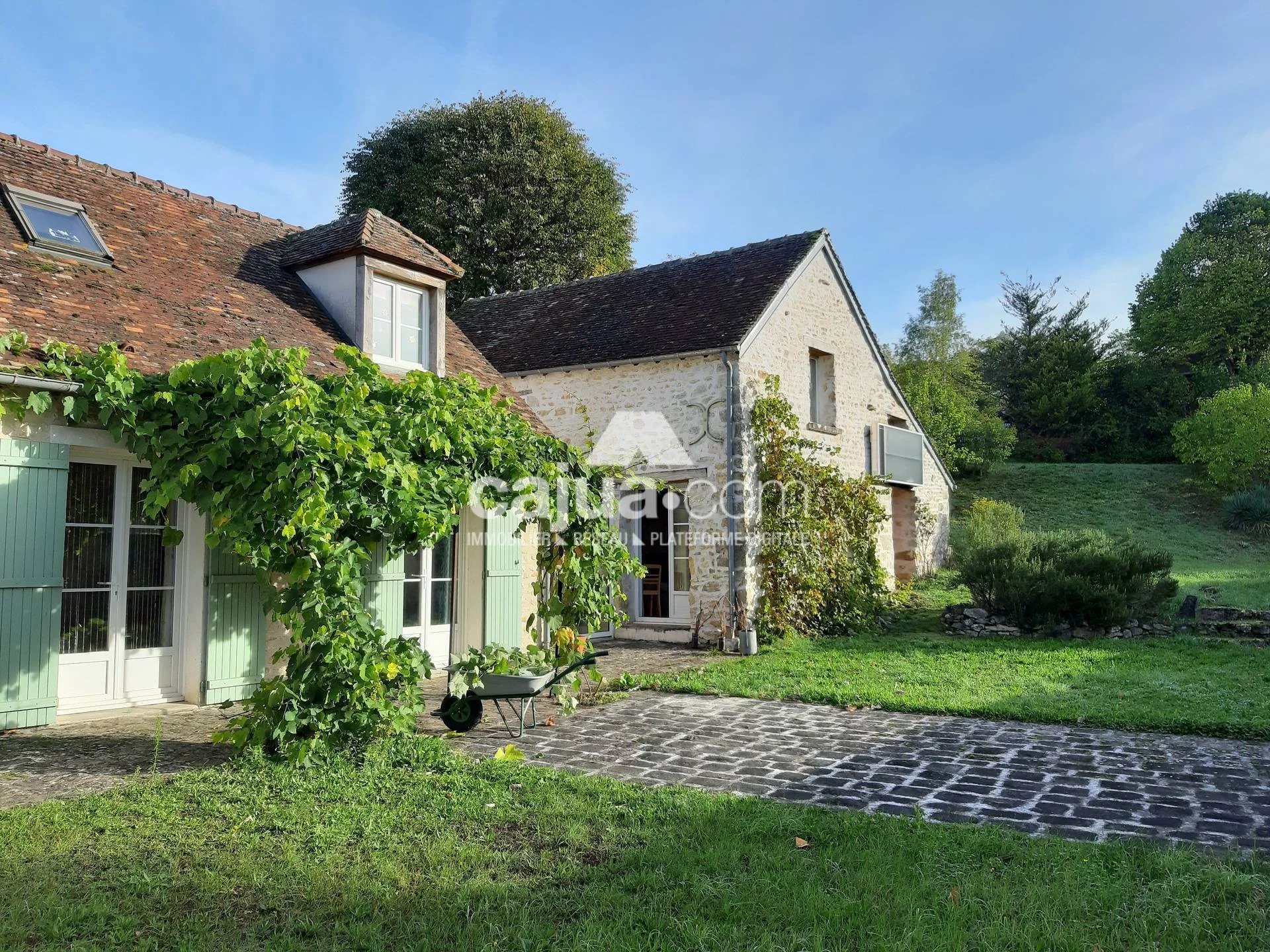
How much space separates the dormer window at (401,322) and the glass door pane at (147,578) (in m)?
3.07

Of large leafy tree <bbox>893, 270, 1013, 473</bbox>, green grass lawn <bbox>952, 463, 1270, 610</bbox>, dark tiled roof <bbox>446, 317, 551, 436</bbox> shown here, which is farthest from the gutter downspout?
large leafy tree <bbox>893, 270, 1013, 473</bbox>

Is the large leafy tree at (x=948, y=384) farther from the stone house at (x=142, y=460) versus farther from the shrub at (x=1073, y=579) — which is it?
the stone house at (x=142, y=460)

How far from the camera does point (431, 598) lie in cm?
1002

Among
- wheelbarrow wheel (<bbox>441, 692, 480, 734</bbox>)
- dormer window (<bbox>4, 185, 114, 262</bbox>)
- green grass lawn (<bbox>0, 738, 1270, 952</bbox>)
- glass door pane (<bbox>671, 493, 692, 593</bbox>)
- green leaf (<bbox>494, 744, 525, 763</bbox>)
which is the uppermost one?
dormer window (<bbox>4, 185, 114, 262</bbox>)

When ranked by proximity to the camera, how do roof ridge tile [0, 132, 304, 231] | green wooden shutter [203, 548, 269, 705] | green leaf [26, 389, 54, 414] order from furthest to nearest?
roof ridge tile [0, 132, 304, 231]
green wooden shutter [203, 548, 269, 705]
green leaf [26, 389, 54, 414]

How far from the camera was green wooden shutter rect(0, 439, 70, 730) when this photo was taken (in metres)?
6.38

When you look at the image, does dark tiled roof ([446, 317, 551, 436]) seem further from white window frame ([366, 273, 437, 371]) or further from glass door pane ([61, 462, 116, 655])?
glass door pane ([61, 462, 116, 655])

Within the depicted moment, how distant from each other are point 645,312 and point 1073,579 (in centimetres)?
761

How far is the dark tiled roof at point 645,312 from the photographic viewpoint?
13.0 metres

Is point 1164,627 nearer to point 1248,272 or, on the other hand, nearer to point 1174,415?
point 1174,415

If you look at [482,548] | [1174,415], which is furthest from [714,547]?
[1174,415]

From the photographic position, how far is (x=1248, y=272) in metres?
34.0

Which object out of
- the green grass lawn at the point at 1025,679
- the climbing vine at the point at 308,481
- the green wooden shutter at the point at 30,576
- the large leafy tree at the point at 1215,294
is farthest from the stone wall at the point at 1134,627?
the large leafy tree at the point at 1215,294

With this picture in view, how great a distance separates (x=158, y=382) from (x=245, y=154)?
4163mm
